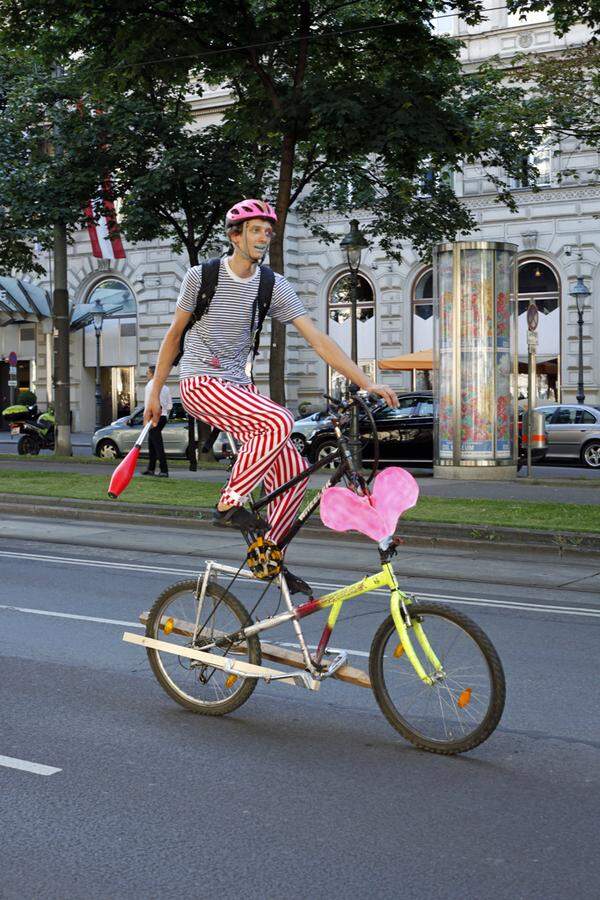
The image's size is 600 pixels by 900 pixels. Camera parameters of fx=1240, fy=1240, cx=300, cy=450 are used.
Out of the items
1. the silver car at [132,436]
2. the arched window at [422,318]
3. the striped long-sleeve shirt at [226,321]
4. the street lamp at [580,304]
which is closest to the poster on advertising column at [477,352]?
the silver car at [132,436]

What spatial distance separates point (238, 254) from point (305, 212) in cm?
2588

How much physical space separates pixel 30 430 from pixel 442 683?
91.2 ft

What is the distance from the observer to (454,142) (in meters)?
16.7

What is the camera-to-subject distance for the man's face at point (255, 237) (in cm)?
532

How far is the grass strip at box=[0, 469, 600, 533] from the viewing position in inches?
538

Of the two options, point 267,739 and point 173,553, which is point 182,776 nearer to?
point 267,739

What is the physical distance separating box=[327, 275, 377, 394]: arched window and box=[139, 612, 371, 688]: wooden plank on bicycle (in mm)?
36848

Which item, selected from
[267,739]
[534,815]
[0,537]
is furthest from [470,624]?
[0,537]

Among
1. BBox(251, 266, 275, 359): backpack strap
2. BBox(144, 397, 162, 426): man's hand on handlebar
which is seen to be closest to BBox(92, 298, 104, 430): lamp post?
BBox(144, 397, 162, 426): man's hand on handlebar

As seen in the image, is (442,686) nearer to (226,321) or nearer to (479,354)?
(226,321)

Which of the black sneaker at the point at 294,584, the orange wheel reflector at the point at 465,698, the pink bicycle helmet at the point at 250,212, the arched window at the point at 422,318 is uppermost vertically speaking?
the arched window at the point at 422,318

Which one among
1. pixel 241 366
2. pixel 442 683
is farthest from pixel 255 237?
pixel 442 683

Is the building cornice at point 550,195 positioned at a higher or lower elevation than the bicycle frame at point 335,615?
higher

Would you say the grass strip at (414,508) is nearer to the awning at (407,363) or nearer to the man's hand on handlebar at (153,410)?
the man's hand on handlebar at (153,410)
